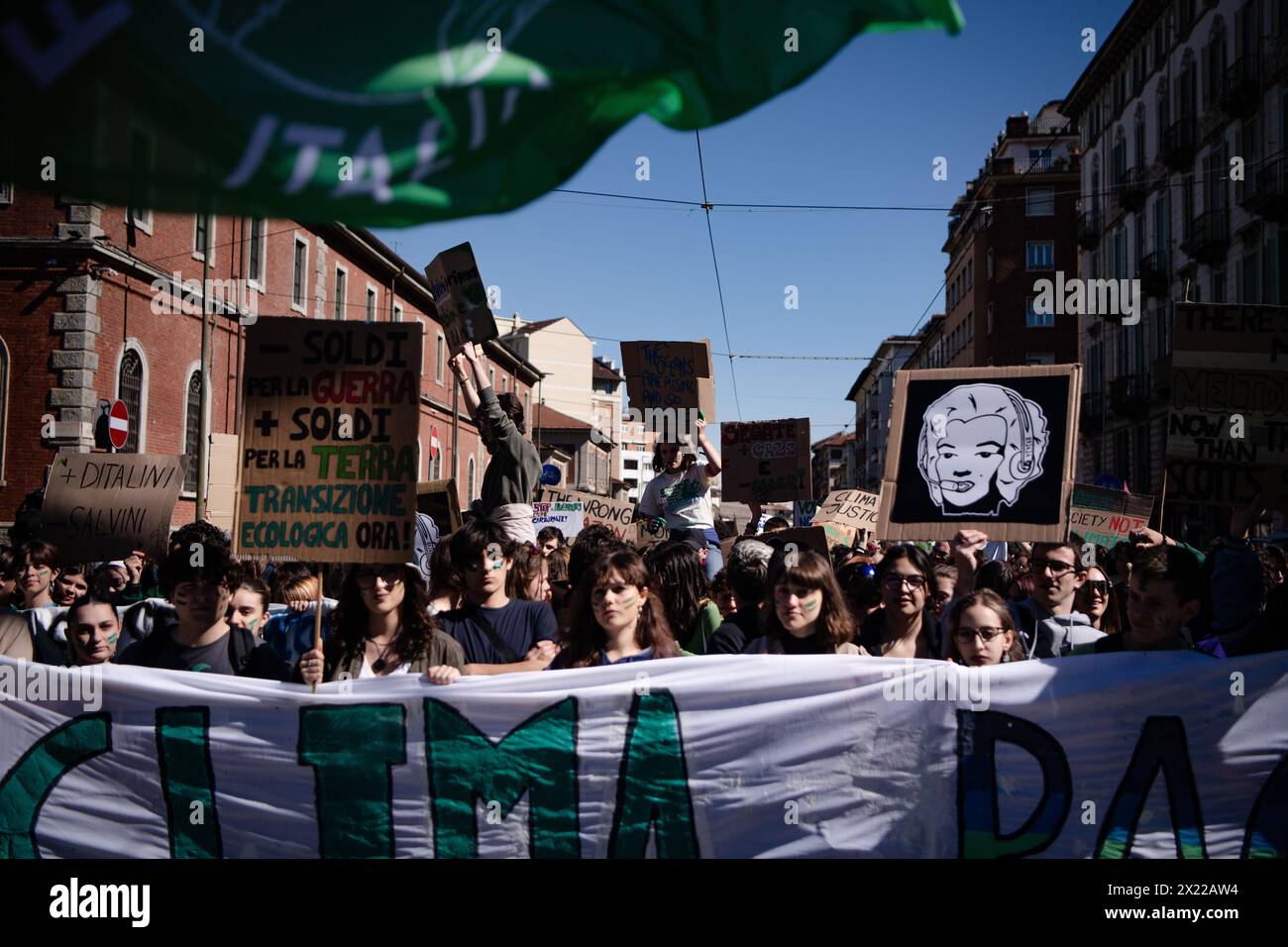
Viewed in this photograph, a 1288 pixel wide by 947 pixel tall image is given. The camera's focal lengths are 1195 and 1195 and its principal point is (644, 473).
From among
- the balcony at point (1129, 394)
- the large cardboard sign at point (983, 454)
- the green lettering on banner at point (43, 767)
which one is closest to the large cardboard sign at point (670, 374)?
the large cardboard sign at point (983, 454)

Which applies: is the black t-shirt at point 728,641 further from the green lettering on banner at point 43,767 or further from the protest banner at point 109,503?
the protest banner at point 109,503

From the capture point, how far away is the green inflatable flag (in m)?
1.43

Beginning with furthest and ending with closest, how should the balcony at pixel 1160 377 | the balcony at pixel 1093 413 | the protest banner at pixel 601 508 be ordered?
1. the balcony at pixel 1093 413
2. the balcony at pixel 1160 377
3. the protest banner at pixel 601 508

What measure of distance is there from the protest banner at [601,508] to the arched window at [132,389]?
522 inches

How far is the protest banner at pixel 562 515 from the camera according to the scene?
1246cm

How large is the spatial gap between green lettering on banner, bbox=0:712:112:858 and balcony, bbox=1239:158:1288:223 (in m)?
28.2

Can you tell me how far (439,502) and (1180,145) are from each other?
30841mm

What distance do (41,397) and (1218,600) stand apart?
2132 cm

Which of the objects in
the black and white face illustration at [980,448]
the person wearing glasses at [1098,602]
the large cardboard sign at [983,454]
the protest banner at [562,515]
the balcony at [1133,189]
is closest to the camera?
the large cardboard sign at [983,454]

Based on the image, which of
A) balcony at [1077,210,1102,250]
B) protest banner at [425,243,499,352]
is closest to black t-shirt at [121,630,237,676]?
protest banner at [425,243,499,352]

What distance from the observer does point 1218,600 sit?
17.4ft

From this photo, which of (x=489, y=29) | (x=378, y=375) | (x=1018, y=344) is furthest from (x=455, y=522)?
(x=1018, y=344)

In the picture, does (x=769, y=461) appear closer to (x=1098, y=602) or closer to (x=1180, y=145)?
(x=1098, y=602)

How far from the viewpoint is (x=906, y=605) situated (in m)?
5.30
